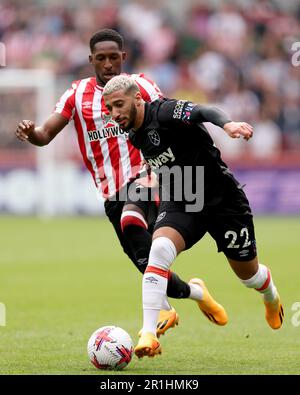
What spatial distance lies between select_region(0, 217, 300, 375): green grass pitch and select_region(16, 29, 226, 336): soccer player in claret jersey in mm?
681

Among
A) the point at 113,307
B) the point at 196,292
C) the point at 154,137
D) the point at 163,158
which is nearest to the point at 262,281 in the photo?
the point at 196,292

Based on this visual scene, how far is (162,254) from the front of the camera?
23.8 ft

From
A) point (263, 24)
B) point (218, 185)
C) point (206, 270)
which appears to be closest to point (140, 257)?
point (218, 185)

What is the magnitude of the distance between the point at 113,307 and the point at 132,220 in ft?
7.91

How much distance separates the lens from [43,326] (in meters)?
9.30

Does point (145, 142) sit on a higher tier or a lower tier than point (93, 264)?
higher

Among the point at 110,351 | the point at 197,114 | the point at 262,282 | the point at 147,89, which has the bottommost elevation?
the point at 110,351

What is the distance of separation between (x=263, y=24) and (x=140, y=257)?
52.2 ft

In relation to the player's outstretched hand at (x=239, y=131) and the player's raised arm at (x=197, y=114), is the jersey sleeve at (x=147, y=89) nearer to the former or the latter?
the player's raised arm at (x=197, y=114)

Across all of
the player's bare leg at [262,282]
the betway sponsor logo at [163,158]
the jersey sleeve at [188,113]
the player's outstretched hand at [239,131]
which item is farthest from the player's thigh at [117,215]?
the player's outstretched hand at [239,131]

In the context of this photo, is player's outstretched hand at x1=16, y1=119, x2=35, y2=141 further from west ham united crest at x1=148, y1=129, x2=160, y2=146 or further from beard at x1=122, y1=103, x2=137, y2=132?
west ham united crest at x1=148, y1=129, x2=160, y2=146

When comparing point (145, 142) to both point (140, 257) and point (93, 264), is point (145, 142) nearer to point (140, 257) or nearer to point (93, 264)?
point (140, 257)

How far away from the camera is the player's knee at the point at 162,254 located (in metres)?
7.25

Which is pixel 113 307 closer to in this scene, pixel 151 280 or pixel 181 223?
pixel 181 223
